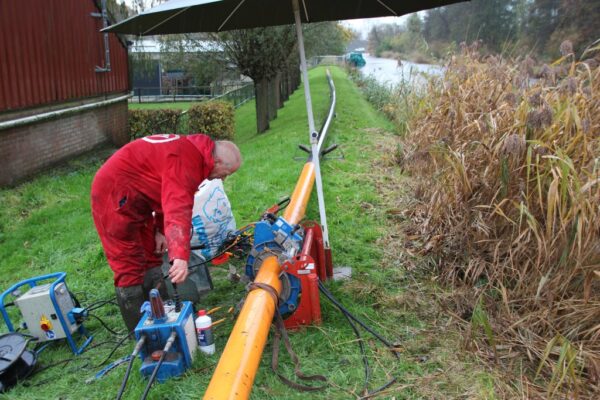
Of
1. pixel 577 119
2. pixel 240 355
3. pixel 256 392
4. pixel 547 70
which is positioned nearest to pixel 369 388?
pixel 256 392

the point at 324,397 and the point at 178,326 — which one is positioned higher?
the point at 178,326

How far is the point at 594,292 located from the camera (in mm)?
3188

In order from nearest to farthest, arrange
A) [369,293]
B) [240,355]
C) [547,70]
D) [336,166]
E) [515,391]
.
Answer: [240,355], [515,391], [369,293], [547,70], [336,166]

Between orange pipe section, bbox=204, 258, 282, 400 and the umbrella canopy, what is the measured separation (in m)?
2.15

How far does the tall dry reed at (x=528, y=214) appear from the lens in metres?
3.09

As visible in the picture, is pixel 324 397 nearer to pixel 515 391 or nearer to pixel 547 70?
pixel 515 391

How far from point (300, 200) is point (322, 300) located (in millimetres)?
1577

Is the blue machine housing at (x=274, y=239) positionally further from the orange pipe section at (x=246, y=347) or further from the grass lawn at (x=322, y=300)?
the grass lawn at (x=322, y=300)

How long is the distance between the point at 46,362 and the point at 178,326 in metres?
1.43

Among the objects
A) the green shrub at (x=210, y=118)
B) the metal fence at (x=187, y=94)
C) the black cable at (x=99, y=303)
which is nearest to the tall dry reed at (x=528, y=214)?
the black cable at (x=99, y=303)

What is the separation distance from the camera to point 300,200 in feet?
17.6

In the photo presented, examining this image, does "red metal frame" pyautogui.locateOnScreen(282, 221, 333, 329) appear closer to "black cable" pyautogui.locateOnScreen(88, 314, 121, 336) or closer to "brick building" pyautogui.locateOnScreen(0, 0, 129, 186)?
"black cable" pyautogui.locateOnScreen(88, 314, 121, 336)

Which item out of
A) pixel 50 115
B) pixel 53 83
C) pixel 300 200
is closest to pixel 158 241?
pixel 300 200

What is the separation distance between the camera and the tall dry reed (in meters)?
3.09
